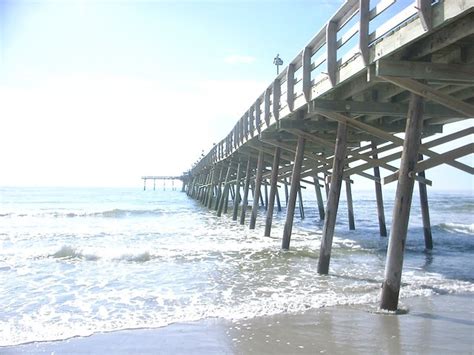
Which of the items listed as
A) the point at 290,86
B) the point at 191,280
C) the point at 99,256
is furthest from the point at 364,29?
the point at 99,256

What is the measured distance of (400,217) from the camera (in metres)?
5.36

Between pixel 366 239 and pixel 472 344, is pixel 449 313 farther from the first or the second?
pixel 366 239

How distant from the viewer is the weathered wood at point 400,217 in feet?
17.4

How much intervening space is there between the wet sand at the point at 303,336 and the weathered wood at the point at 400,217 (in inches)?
10.8

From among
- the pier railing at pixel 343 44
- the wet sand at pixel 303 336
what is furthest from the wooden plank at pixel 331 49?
the wet sand at pixel 303 336

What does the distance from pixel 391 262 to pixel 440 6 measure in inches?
113

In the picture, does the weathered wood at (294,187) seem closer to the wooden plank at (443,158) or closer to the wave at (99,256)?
the wave at (99,256)

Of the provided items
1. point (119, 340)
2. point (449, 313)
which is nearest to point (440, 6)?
point (449, 313)

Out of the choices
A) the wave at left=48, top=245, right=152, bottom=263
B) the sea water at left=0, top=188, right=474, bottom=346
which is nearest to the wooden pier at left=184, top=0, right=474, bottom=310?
the sea water at left=0, top=188, right=474, bottom=346

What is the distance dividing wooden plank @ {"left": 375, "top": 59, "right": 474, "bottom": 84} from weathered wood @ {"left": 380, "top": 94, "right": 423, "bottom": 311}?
1.51 feet

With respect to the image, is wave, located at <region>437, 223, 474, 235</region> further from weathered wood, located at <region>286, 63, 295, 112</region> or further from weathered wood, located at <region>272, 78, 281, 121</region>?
weathered wood, located at <region>286, 63, 295, 112</region>

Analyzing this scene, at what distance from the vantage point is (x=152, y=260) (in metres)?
10.0

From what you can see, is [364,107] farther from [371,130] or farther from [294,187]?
[294,187]

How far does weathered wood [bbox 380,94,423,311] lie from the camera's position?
530 cm
